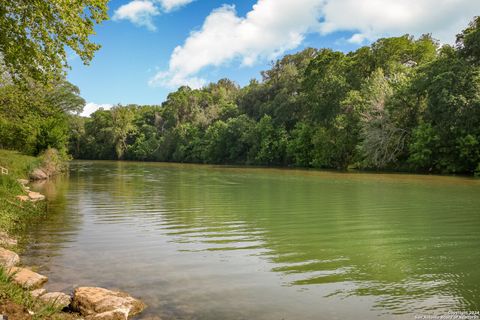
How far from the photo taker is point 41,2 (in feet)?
34.7

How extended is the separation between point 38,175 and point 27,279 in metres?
28.4

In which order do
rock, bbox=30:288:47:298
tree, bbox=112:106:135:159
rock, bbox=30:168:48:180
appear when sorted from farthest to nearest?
1. tree, bbox=112:106:135:159
2. rock, bbox=30:168:48:180
3. rock, bbox=30:288:47:298

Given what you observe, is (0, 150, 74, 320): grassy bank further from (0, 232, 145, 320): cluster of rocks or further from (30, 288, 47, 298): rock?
(0, 232, 145, 320): cluster of rocks

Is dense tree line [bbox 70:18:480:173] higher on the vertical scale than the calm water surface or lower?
higher

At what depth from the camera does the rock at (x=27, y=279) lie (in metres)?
6.93

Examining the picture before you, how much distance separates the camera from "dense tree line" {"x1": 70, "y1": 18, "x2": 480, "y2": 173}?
3975 cm

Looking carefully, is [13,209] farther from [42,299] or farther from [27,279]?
[42,299]

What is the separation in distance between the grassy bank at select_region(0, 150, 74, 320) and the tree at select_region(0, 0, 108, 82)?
446cm

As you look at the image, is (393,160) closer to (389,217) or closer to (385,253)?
(389,217)

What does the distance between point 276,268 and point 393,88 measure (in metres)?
44.6

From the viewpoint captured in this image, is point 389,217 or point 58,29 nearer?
point 58,29

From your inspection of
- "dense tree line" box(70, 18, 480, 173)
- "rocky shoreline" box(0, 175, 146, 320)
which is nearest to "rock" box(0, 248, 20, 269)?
"rocky shoreline" box(0, 175, 146, 320)

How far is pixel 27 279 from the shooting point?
726 cm

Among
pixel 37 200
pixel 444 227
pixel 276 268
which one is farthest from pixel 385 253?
pixel 37 200
